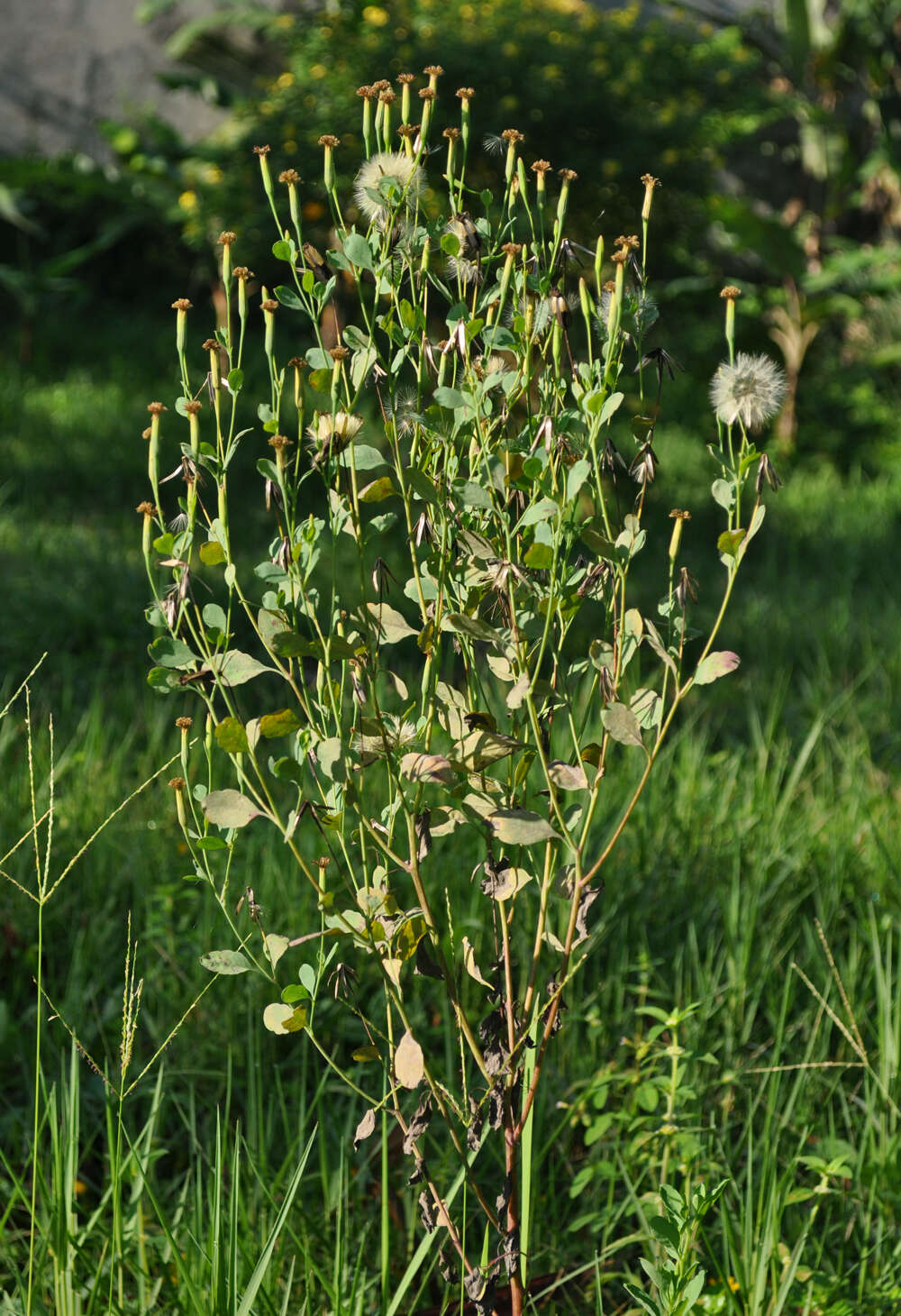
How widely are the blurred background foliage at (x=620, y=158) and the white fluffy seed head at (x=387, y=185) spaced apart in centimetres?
473

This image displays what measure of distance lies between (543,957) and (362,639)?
1.04 m

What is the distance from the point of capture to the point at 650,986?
2.07 meters

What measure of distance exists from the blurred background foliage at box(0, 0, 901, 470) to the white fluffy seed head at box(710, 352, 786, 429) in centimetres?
485

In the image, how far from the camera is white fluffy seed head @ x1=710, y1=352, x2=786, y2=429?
3.44 ft

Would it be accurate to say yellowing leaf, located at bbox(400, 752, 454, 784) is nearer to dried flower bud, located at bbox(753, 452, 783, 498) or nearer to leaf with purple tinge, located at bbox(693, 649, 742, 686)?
leaf with purple tinge, located at bbox(693, 649, 742, 686)

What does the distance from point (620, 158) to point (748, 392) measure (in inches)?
226

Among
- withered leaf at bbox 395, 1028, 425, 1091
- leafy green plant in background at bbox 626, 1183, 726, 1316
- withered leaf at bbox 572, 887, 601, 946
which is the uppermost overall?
withered leaf at bbox 572, 887, 601, 946

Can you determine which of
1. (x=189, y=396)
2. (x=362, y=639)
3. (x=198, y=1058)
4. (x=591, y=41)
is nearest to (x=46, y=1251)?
(x=198, y=1058)

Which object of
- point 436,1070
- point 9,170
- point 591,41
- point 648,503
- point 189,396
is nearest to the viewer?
point 189,396

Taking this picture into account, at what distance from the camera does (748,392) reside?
1.06 metres

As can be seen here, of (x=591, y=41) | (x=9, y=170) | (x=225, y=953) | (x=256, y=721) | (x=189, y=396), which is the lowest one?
(x=225, y=953)

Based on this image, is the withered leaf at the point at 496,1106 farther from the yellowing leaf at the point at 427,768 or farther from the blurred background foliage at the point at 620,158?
the blurred background foliage at the point at 620,158

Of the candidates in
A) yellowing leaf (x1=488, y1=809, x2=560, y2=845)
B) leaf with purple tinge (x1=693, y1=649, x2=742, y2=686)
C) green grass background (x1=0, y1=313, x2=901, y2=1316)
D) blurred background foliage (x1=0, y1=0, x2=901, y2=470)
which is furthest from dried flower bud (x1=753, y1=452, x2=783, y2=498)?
blurred background foliage (x1=0, y1=0, x2=901, y2=470)

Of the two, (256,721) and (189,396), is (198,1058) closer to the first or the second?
(256,721)
